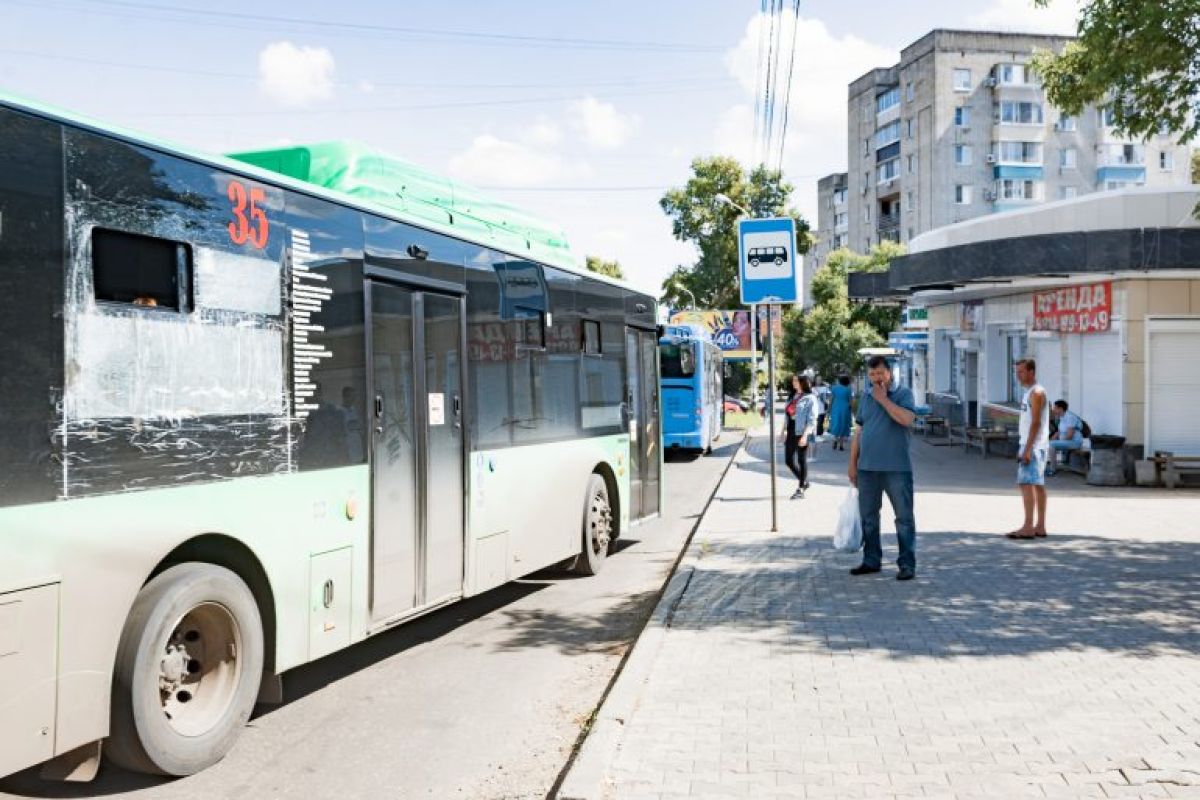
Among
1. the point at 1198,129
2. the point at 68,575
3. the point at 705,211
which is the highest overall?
the point at 705,211

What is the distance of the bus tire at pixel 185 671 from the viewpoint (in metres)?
4.88

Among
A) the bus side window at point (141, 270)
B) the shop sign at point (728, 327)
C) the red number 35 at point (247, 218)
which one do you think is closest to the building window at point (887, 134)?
the shop sign at point (728, 327)

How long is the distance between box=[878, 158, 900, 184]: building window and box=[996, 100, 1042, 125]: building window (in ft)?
27.9

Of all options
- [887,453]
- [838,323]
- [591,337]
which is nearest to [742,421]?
[838,323]

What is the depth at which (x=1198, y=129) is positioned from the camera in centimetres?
1423

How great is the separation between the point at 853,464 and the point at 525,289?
3.27 metres

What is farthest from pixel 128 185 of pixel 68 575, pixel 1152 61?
pixel 1152 61

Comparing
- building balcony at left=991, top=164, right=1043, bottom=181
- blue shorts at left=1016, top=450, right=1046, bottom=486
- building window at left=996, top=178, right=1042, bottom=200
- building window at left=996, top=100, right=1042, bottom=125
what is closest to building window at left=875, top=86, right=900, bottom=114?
building window at left=996, top=100, right=1042, bottom=125

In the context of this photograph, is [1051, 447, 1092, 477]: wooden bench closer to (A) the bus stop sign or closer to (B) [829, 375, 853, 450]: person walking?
(B) [829, 375, 853, 450]: person walking

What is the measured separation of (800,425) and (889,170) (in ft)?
224

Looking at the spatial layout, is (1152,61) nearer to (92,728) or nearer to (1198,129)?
(1198,129)

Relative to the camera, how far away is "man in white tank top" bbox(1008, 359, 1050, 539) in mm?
12219

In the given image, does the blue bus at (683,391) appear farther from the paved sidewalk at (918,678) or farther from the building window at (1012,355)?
the paved sidewalk at (918,678)

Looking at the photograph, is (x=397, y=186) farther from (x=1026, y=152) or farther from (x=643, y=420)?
(x=1026, y=152)
